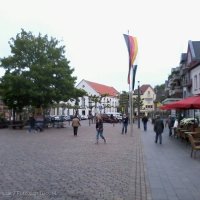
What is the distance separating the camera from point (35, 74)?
4216cm

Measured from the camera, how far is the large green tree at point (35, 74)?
4253 cm

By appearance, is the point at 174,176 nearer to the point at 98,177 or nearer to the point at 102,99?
the point at 98,177

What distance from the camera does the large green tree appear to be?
140 feet

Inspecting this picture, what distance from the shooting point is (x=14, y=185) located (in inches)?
353

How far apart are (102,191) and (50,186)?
1.22 meters

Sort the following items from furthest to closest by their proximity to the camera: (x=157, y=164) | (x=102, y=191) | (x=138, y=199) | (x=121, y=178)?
1. (x=157, y=164)
2. (x=121, y=178)
3. (x=102, y=191)
4. (x=138, y=199)

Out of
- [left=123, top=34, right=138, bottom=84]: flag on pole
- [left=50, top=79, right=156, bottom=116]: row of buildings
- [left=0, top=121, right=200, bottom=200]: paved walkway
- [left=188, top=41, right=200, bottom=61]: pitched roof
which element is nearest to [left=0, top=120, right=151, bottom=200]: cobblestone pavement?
[left=0, top=121, right=200, bottom=200]: paved walkway

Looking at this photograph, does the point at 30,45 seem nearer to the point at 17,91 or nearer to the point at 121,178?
the point at 17,91

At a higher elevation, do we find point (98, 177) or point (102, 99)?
point (102, 99)

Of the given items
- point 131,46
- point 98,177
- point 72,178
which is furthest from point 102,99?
point 72,178

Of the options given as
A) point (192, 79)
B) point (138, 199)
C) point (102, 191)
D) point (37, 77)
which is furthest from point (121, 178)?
point (192, 79)

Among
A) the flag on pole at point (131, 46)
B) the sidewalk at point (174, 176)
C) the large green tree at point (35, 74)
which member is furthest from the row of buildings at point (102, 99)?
the sidewalk at point (174, 176)

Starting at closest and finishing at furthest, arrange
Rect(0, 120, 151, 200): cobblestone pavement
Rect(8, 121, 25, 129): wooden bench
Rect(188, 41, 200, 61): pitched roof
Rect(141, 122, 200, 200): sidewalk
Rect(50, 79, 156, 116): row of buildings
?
Rect(0, 120, 151, 200): cobblestone pavement
Rect(141, 122, 200, 200): sidewalk
Rect(8, 121, 25, 129): wooden bench
Rect(188, 41, 200, 61): pitched roof
Rect(50, 79, 156, 116): row of buildings

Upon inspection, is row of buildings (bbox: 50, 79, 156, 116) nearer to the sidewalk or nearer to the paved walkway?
the sidewalk
